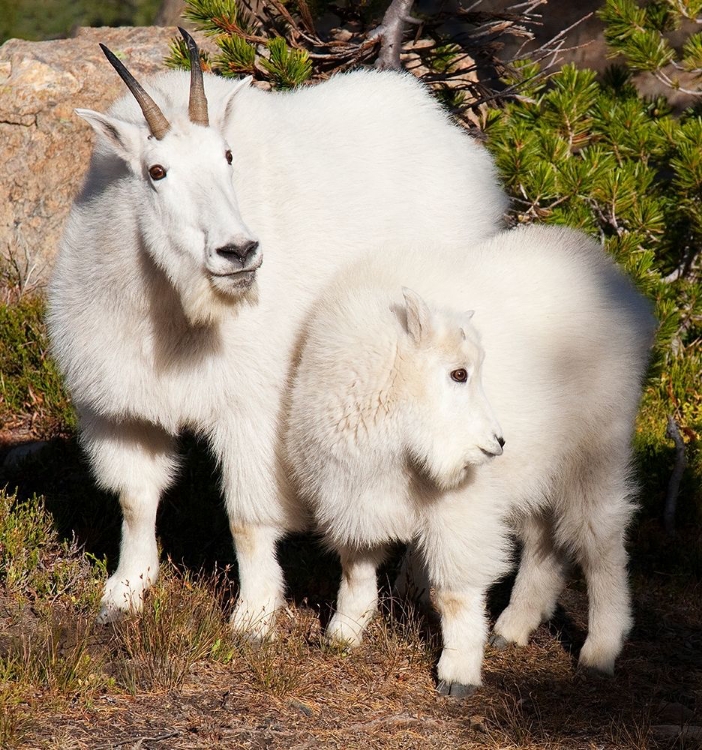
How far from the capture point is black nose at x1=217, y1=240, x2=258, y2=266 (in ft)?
14.6

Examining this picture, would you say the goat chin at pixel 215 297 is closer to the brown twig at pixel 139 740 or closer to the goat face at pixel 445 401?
the goat face at pixel 445 401

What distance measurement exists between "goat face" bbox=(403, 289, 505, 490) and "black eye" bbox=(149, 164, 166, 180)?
1.18 m

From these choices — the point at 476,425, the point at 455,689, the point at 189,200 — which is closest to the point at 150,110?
the point at 189,200

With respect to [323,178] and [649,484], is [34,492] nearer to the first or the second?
[323,178]

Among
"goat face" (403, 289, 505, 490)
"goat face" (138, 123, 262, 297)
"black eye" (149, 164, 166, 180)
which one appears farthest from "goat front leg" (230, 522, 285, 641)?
"black eye" (149, 164, 166, 180)

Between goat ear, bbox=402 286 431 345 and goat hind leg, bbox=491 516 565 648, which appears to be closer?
goat ear, bbox=402 286 431 345

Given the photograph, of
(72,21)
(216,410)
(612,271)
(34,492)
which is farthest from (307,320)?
(72,21)

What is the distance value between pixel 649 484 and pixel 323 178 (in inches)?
133

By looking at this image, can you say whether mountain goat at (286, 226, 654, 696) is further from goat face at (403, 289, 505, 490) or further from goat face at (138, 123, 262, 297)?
goat face at (138, 123, 262, 297)

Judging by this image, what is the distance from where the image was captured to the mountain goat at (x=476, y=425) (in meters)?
4.56

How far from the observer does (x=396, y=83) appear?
21.0ft

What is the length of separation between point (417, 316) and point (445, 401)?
0.38m

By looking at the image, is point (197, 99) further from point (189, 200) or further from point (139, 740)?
point (139, 740)

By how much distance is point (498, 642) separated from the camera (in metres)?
5.62
